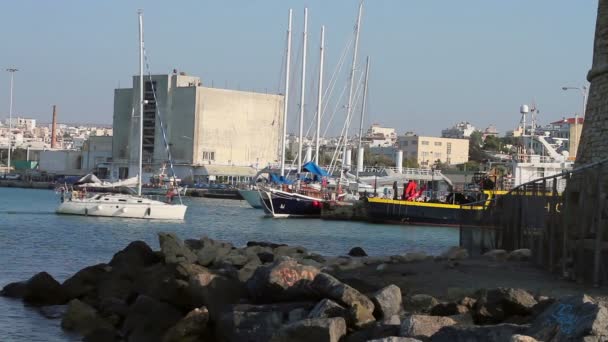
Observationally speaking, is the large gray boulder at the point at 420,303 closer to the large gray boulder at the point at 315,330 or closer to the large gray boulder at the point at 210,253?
the large gray boulder at the point at 315,330

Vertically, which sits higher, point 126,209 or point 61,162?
point 61,162

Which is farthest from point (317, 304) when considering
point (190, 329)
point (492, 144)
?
point (492, 144)

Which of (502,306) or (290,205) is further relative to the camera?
(290,205)

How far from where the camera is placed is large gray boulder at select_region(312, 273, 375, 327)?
12711 millimetres

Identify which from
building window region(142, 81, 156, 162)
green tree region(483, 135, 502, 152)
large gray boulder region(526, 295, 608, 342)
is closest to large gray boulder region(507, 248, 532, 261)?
large gray boulder region(526, 295, 608, 342)

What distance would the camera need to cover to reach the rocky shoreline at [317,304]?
11.2m

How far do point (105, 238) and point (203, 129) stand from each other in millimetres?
86576

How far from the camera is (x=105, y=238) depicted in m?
39.9

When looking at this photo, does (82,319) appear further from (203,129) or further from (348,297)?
(203,129)

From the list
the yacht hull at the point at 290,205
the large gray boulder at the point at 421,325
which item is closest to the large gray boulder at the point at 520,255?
the large gray boulder at the point at 421,325

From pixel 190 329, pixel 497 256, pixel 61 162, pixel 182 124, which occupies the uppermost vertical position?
pixel 182 124

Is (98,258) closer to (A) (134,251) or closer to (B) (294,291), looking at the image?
(A) (134,251)

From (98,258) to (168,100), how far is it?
319ft

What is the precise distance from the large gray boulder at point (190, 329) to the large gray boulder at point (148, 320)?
1.98ft
